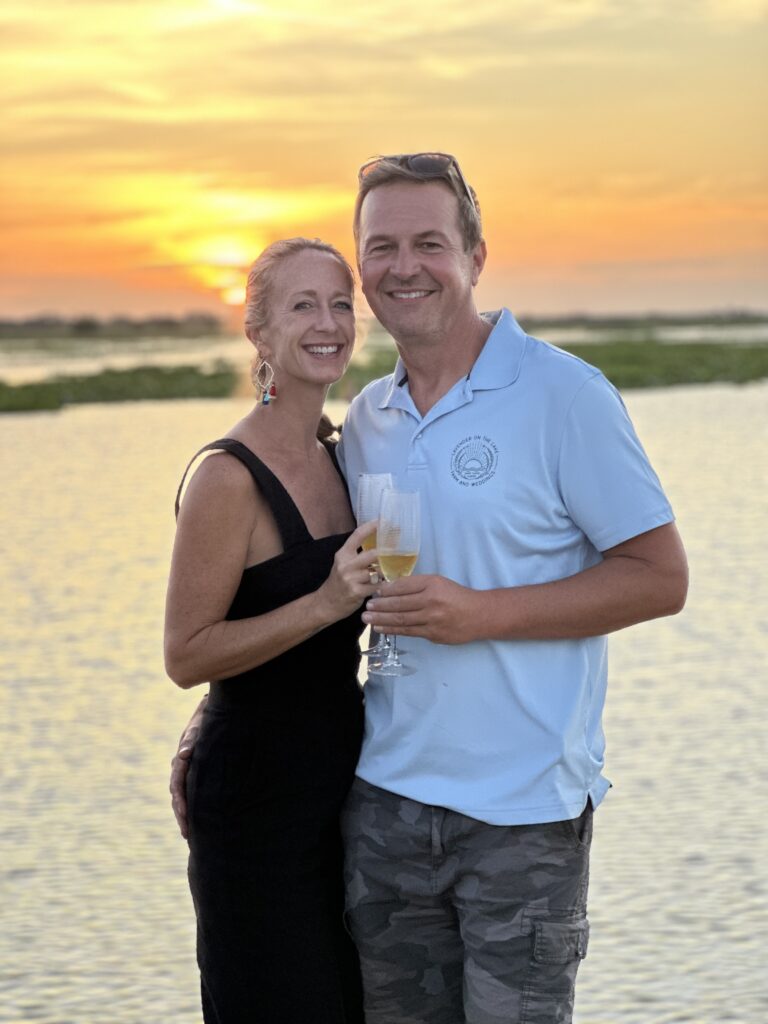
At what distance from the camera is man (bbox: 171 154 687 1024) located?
3701 mm

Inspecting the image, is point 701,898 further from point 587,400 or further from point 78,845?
point 587,400

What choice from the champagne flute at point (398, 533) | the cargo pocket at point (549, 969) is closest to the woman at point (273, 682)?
the champagne flute at point (398, 533)

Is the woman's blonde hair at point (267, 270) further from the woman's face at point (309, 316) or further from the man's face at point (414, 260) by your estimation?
the man's face at point (414, 260)

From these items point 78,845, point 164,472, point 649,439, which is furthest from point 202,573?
point 649,439

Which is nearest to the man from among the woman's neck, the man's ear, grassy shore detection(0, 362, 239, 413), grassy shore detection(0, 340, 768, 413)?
the man's ear

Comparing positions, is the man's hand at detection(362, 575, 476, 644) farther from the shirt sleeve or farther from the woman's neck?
the woman's neck

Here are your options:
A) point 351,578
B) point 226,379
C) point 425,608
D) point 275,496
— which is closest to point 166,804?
point 275,496

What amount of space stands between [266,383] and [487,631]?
1018 mm

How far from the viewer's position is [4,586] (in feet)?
52.0

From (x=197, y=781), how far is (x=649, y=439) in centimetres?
2755

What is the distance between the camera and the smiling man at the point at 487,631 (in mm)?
3701

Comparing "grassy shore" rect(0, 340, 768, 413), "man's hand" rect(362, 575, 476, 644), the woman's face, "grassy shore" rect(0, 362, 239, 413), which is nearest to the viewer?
"man's hand" rect(362, 575, 476, 644)

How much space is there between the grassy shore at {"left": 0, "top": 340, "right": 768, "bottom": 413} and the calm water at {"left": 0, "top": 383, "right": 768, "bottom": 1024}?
28.9m

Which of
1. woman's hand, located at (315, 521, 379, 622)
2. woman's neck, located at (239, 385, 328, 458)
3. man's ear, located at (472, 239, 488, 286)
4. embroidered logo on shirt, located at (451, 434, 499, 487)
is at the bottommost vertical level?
woman's hand, located at (315, 521, 379, 622)
